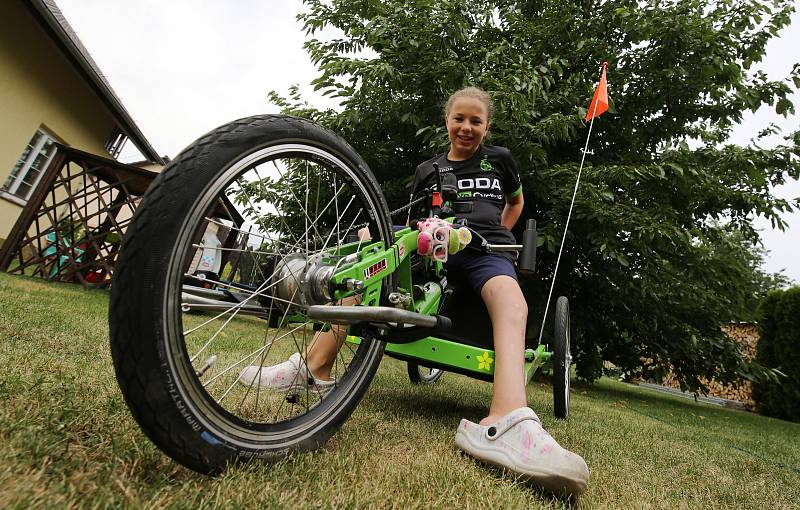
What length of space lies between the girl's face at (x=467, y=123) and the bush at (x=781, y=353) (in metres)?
7.18

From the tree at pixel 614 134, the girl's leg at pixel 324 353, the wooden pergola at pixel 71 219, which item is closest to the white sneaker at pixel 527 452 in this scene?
the girl's leg at pixel 324 353

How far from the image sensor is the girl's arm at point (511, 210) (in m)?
2.24

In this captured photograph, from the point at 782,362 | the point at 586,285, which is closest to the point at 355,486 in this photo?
the point at 586,285

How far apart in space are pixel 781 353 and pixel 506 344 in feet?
26.3

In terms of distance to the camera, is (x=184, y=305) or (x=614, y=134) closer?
(x=184, y=305)

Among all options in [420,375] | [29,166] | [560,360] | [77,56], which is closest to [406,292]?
[560,360]

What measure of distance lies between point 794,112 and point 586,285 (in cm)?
286

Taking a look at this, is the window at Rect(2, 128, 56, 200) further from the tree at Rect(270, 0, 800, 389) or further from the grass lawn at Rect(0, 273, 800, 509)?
the grass lawn at Rect(0, 273, 800, 509)

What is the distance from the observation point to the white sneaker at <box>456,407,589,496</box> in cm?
114

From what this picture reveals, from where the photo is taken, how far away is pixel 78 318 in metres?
2.69

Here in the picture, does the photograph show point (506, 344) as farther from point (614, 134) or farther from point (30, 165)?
point (30, 165)

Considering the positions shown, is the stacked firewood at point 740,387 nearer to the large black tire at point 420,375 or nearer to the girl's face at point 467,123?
the large black tire at point 420,375

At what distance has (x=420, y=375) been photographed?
10.1 feet

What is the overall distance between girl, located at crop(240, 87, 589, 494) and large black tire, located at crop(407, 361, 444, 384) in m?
1.15
